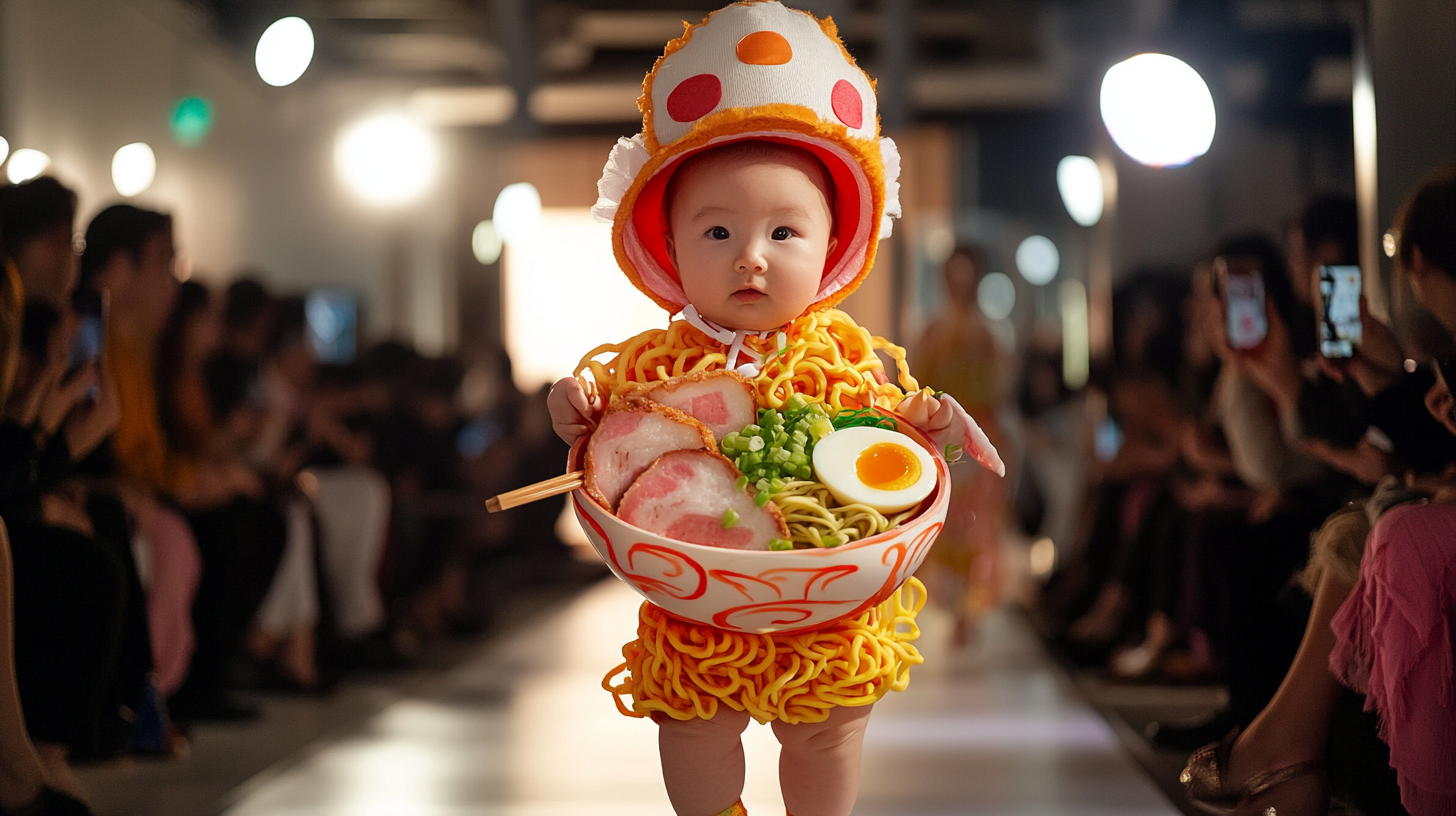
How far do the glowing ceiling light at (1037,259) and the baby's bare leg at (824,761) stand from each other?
29.9ft

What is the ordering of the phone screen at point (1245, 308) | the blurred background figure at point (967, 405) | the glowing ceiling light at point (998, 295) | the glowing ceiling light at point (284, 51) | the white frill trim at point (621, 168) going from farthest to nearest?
the glowing ceiling light at point (998, 295), the blurred background figure at point (967, 405), the glowing ceiling light at point (284, 51), the phone screen at point (1245, 308), the white frill trim at point (621, 168)

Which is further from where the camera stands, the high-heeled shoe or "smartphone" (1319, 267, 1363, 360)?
"smartphone" (1319, 267, 1363, 360)

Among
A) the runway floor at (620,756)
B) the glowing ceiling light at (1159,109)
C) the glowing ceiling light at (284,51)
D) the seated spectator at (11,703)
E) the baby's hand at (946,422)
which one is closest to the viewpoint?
the baby's hand at (946,422)

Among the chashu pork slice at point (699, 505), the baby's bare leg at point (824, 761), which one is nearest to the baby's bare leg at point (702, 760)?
the baby's bare leg at point (824, 761)

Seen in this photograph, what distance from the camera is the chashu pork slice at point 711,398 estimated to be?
195cm

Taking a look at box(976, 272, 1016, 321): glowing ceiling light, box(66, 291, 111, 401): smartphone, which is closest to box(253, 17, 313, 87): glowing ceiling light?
box(66, 291, 111, 401): smartphone

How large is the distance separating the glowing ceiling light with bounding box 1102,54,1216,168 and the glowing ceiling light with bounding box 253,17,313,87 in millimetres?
3121

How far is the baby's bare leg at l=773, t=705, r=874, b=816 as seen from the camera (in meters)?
2.00

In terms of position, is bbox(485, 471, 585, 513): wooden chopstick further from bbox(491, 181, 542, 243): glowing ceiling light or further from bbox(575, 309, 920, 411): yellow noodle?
bbox(491, 181, 542, 243): glowing ceiling light

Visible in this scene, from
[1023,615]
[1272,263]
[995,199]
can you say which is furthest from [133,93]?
[995,199]

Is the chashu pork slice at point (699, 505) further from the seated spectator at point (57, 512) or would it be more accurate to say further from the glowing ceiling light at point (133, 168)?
the glowing ceiling light at point (133, 168)

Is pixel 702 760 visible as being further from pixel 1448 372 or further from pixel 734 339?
pixel 1448 372

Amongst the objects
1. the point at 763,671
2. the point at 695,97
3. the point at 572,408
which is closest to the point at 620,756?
the point at 763,671

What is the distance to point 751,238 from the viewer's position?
6.48 ft
